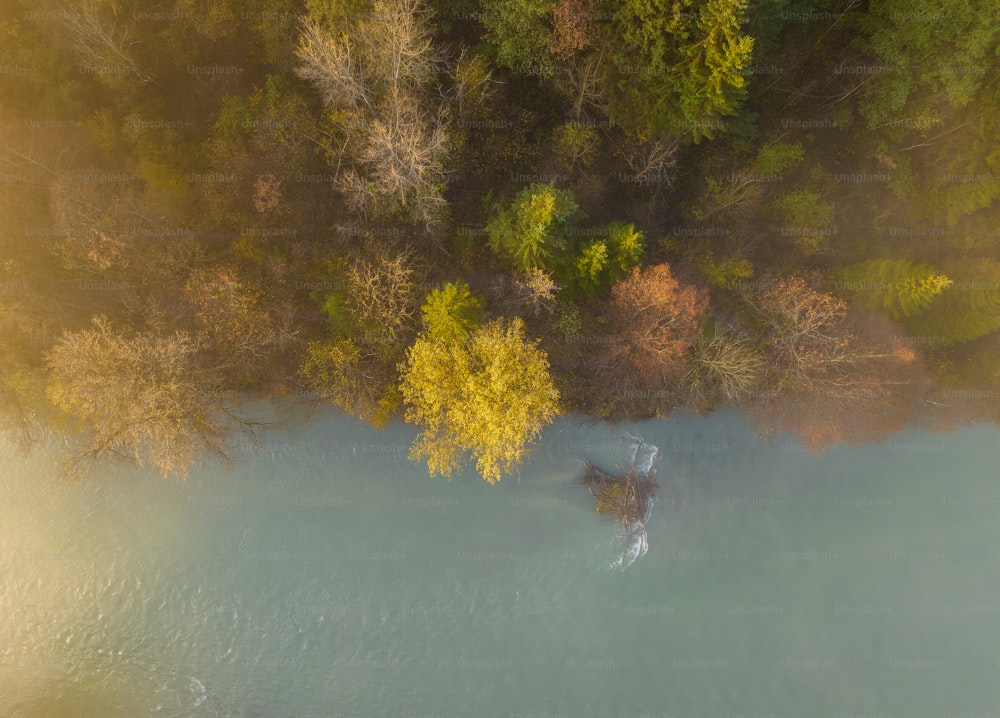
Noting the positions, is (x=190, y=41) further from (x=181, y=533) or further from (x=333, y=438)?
(x=181, y=533)

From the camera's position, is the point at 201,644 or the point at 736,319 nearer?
the point at 736,319

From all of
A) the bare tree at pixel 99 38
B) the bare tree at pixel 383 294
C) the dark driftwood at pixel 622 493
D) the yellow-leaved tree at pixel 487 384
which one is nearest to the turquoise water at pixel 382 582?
the dark driftwood at pixel 622 493

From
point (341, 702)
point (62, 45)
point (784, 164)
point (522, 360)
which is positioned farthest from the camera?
point (341, 702)

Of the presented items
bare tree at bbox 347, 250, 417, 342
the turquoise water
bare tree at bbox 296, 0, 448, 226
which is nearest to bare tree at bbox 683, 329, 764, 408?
the turquoise water

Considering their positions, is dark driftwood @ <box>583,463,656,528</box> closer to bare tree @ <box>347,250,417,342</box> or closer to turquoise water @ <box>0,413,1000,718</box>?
turquoise water @ <box>0,413,1000,718</box>

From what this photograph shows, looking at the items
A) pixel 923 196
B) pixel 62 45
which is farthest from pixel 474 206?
pixel 923 196
